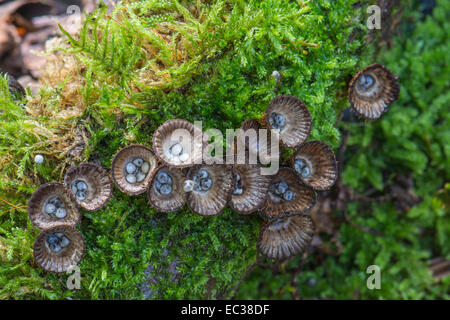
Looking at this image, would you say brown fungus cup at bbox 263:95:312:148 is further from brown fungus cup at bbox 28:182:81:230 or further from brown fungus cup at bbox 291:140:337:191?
brown fungus cup at bbox 28:182:81:230

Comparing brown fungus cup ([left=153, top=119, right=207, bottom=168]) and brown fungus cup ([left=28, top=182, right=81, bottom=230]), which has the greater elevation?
brown fungus cup ([left=153, top=119, right=207, bottom=168])

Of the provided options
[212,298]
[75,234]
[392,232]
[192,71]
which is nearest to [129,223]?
[75,234]

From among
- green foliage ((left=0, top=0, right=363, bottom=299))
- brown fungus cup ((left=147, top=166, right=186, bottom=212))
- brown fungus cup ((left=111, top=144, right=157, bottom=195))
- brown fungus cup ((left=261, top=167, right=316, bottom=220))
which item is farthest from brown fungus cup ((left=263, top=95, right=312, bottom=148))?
brown fungus cup ((left=111, top=144, right=157, bottom=195))

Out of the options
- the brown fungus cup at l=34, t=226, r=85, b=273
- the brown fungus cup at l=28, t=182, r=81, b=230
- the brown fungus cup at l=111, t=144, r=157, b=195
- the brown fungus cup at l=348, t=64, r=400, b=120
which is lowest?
the brown fungus cup at l=34, t=226, r=85, b=273

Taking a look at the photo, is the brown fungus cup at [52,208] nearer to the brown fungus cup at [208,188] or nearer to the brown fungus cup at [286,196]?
the brown fungus cup at [208,188]

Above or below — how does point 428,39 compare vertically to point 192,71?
above

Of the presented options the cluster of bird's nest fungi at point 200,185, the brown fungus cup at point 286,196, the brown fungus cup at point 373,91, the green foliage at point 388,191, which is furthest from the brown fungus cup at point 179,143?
the green foliage at point 388,191

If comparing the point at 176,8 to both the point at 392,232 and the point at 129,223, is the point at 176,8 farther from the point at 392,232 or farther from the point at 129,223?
the point at 392,232
